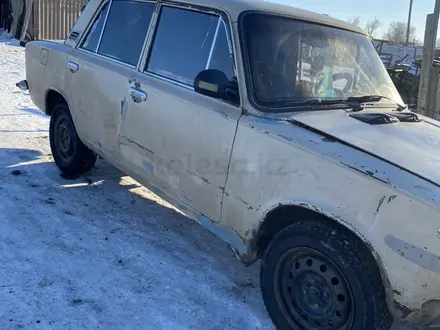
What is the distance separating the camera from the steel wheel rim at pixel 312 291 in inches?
106

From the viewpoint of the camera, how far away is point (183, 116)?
3.48 metres

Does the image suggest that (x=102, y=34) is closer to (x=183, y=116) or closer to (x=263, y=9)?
(x=183, y=116)

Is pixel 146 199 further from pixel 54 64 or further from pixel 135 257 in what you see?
pixel 54 64

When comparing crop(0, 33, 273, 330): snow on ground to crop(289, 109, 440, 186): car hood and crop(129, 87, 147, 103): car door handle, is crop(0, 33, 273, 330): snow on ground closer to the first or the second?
crop(129, 87, 147, 103): car door handle

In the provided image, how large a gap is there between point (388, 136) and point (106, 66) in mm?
2532

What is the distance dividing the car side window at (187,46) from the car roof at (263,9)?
0.08 metres

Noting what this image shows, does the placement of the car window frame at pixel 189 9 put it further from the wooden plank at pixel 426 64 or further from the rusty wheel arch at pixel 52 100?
the wooden plank at pixel 426 64

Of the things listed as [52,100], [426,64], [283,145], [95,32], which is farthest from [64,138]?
[426,64]

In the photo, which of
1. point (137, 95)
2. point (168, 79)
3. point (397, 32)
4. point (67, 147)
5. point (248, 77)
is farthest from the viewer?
point (397, 32)

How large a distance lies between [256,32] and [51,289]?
218cm

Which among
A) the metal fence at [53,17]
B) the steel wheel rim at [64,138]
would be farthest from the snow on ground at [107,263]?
the metal fence at [53,17]

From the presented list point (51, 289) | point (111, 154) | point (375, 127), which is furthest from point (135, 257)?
point (375, 127)

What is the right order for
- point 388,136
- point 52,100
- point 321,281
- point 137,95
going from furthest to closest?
Answer: point 52,100 < point 137,95 < point 388,136 < point 321,281

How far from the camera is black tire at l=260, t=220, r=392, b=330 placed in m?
2.56
